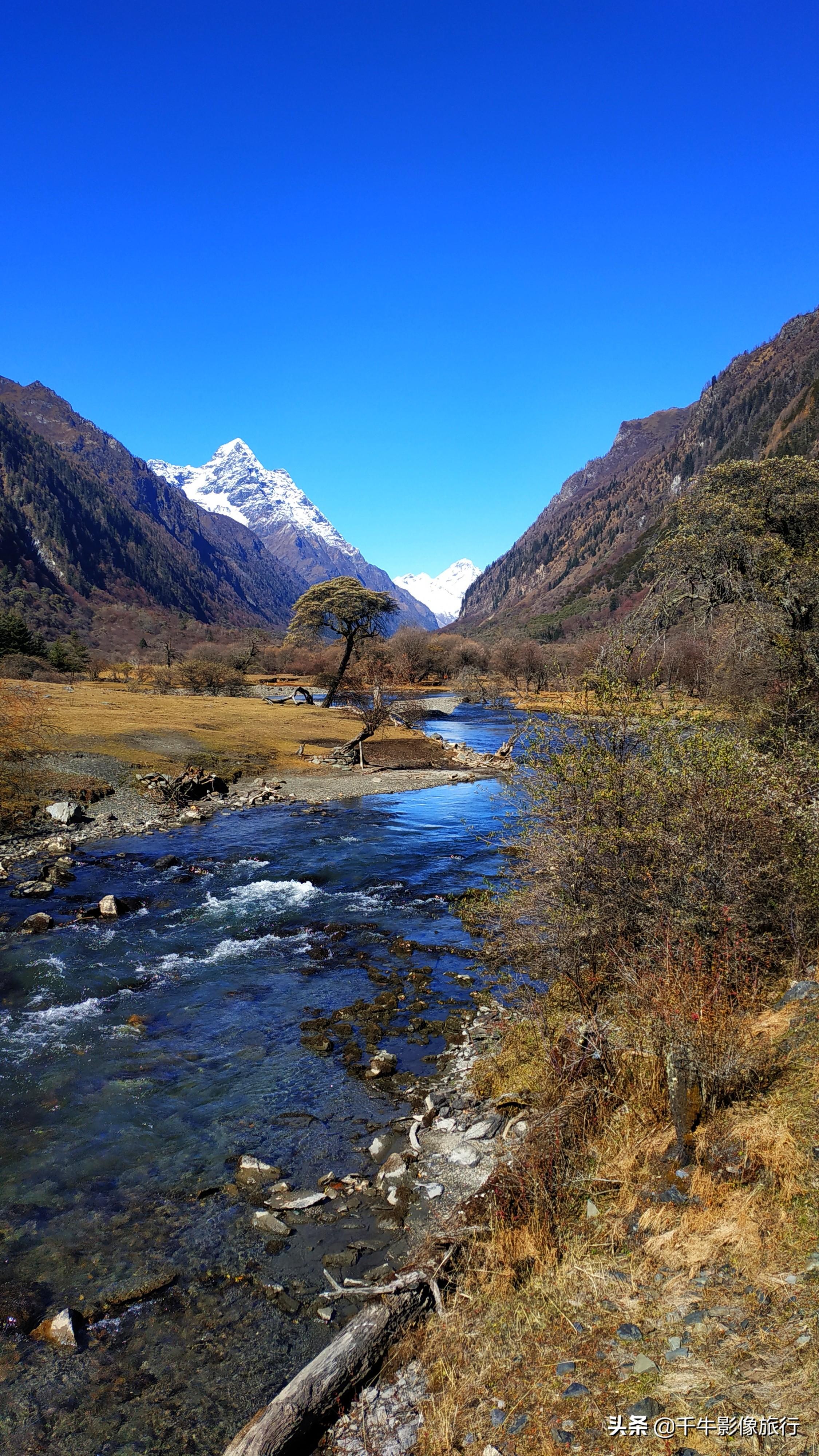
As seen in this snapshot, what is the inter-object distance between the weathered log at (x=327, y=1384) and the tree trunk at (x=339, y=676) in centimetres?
5539

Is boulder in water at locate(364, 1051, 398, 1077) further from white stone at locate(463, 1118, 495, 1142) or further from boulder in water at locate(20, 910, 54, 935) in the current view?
boulder in water at locate(20, 910, 54, 935)

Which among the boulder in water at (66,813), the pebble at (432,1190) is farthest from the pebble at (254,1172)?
the boulder in water at (66,813)

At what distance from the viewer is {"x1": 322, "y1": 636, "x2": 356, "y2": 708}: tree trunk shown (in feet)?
198

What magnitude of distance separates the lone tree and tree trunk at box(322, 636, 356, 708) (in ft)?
0.35

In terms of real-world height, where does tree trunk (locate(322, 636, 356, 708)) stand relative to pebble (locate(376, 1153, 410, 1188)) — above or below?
above

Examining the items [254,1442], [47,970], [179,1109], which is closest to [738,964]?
[254,1442]

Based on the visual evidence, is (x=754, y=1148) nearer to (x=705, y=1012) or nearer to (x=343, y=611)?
(x=705, y=1012)

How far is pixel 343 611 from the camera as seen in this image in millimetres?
55094

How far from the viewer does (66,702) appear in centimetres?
4397

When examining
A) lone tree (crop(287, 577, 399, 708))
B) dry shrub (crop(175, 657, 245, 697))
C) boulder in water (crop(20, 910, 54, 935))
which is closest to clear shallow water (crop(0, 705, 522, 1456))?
boulder in water (crop(20, 910, 54, 935))

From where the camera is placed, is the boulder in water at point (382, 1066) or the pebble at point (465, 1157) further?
the boulder in water at point (382, 1066)

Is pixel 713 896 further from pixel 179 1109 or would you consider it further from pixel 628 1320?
pixel 179 1109

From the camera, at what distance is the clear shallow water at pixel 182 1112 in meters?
5.46

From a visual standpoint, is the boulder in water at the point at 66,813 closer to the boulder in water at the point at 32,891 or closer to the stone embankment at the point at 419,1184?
the boulder in water at the point at 32,891
